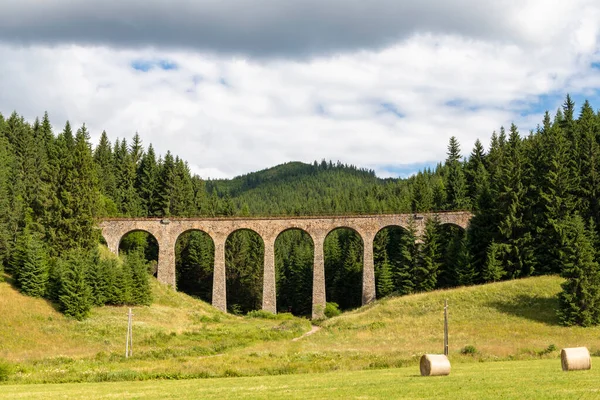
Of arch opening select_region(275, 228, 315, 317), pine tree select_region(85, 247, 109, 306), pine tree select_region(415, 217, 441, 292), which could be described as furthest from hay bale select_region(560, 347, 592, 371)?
arch opening select_region(275, 228, 315, 317)

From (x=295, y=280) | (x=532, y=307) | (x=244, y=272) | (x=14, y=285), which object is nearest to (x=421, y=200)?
(x=295, y=280)

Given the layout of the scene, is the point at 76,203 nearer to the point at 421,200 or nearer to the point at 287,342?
the point at 287,342

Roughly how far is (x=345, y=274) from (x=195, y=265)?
24230 mm

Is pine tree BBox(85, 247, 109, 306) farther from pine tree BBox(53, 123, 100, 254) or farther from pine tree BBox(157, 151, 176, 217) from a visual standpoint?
pine tree BBox(157, 151, 176, 217)

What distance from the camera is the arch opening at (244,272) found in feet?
304

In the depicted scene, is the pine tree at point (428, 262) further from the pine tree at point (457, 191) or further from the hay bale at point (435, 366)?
the hay bale at point (435, 366)

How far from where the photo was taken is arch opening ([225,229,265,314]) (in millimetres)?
92562

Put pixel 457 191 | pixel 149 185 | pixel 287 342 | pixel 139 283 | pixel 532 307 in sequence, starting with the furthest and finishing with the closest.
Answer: pixel 149 185 < pixel 457 191 < pixel 139 283 < pixel 532 307 < pixel 287 342

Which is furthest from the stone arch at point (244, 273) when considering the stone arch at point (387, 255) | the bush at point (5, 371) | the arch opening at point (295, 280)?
the bush at point (5, 371)

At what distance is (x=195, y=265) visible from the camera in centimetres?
9388

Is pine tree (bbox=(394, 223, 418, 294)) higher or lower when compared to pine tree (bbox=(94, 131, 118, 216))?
lower

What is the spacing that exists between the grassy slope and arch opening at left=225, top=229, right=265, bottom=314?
92.9 feet

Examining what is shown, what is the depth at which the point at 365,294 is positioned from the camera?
6838cm

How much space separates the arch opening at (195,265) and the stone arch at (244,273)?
3047 mm
